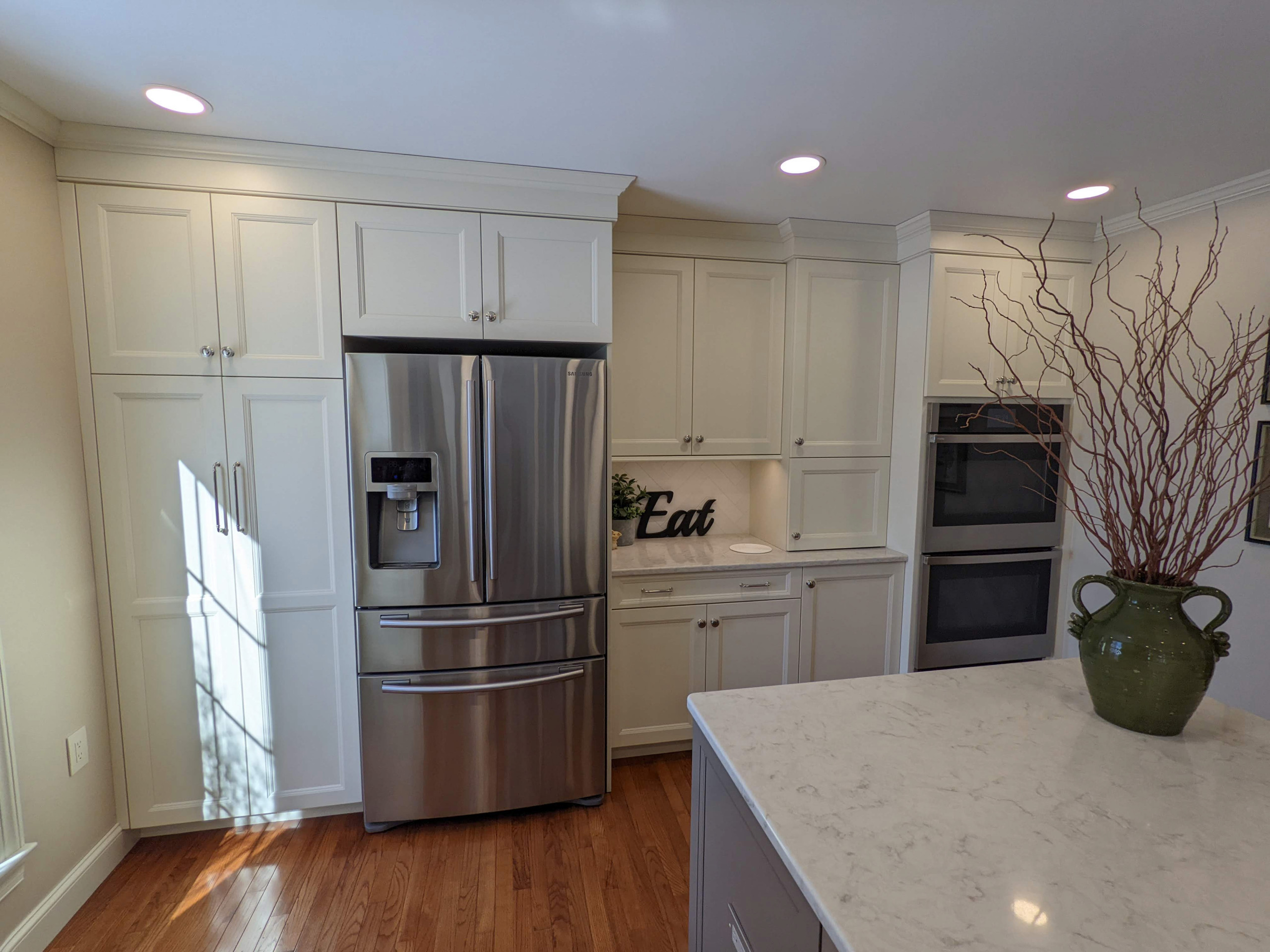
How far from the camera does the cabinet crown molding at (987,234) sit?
262 cm

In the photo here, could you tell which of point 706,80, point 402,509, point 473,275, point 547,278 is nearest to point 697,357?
point 547,278

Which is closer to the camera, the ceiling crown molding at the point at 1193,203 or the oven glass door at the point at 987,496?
the ceiling crown molding at the point at 1193,203

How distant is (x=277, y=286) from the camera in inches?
81.6

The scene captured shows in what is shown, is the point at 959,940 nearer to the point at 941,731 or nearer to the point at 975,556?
the point at 941,731

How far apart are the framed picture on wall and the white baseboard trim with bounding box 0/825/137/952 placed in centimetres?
404

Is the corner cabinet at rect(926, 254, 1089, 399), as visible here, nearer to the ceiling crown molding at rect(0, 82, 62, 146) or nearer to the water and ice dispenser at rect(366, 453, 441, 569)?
the water and ice dispenser at rect(366, 453, 441, 569)

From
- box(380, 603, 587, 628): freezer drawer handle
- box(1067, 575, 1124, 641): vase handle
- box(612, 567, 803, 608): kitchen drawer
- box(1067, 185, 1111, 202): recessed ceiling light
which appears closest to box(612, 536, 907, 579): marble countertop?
box(612, 567, 803, 608): kitchen drawer

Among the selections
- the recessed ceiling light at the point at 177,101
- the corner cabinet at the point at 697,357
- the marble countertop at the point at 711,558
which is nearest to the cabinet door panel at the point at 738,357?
the corner cabinet at the point at 697,357

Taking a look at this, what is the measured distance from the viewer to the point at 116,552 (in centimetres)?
203

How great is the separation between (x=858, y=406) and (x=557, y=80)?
6.34 ft

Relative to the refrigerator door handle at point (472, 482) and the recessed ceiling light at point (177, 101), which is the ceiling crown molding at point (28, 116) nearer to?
the recessed ceiling light at point (177, 101)

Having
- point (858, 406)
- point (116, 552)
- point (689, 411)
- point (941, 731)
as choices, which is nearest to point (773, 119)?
point (689, 411)

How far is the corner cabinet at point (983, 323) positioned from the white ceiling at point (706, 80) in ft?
1.62

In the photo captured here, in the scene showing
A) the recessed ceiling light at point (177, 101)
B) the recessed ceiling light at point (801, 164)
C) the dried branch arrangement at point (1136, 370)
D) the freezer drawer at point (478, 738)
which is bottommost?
the freezer drawer at point (478, 738)
